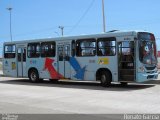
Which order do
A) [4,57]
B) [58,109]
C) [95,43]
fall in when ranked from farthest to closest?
[4,57], [95,43], [58,109]

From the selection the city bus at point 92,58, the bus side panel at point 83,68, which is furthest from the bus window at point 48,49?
the bus side panel at point 83,68

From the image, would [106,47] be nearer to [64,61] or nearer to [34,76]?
[64,61]

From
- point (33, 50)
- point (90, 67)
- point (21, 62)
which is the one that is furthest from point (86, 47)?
point (21, 62)

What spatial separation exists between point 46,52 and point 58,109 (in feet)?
38.3

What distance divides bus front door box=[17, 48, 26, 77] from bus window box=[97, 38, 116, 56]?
7.02m

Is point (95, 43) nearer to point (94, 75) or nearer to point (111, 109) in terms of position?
point (94, 75)

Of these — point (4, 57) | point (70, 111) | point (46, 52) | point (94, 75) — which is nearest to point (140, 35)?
point (94, 75)

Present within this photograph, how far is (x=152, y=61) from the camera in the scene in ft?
64.0

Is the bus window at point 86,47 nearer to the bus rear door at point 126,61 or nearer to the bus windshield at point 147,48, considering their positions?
the bus rear door at point 126,61

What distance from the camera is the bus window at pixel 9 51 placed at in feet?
85.3

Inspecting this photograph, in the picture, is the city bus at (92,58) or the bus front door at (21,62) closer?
the city bus at (92,58)

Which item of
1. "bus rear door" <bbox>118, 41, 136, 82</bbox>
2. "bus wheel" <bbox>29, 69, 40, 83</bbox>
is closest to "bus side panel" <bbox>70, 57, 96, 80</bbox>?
"bus rear door" <bbox>118, 41, 136, 82</bbox>

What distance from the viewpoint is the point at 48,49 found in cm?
2319

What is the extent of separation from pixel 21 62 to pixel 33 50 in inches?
61.0
